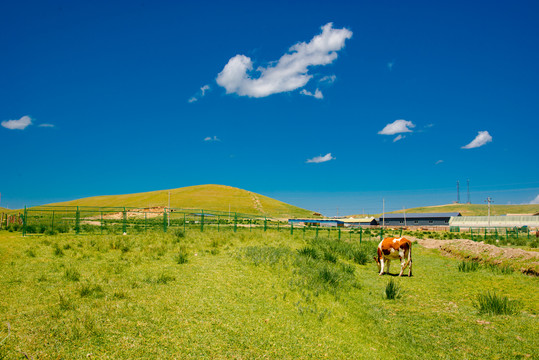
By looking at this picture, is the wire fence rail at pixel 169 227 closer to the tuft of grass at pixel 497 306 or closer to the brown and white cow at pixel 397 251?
the brown and white cow at pixel 397 251

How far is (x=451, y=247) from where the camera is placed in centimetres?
2139

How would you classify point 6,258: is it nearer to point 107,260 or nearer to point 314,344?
point 107,260

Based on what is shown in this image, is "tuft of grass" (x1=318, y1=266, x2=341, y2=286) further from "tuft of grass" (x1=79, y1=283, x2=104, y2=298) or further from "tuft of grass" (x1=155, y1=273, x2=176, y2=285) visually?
"tuft of grass" (x1=79, y1=283, x2=104, y2=298)

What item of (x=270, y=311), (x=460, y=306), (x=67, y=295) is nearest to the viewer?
(x=67, y=295)

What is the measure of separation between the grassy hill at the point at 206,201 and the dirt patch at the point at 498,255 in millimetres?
95623

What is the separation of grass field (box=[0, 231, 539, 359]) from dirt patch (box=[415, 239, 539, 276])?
74.6 inches

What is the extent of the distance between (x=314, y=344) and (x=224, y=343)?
194 centimetres

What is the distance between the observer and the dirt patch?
542 inches

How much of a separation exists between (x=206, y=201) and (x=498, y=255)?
117 metres

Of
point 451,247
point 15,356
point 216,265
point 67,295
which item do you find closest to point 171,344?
point 15,356

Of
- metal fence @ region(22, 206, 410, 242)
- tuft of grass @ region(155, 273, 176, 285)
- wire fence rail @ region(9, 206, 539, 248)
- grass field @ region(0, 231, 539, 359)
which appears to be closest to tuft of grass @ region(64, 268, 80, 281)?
grass field @ region(0, 231, 539, 359)

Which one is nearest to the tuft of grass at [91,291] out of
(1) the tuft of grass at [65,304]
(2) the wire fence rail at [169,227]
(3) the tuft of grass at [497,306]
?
(1) the tuft of grass at [65,304]

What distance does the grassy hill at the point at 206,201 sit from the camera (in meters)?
119

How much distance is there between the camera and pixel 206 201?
126 metres
